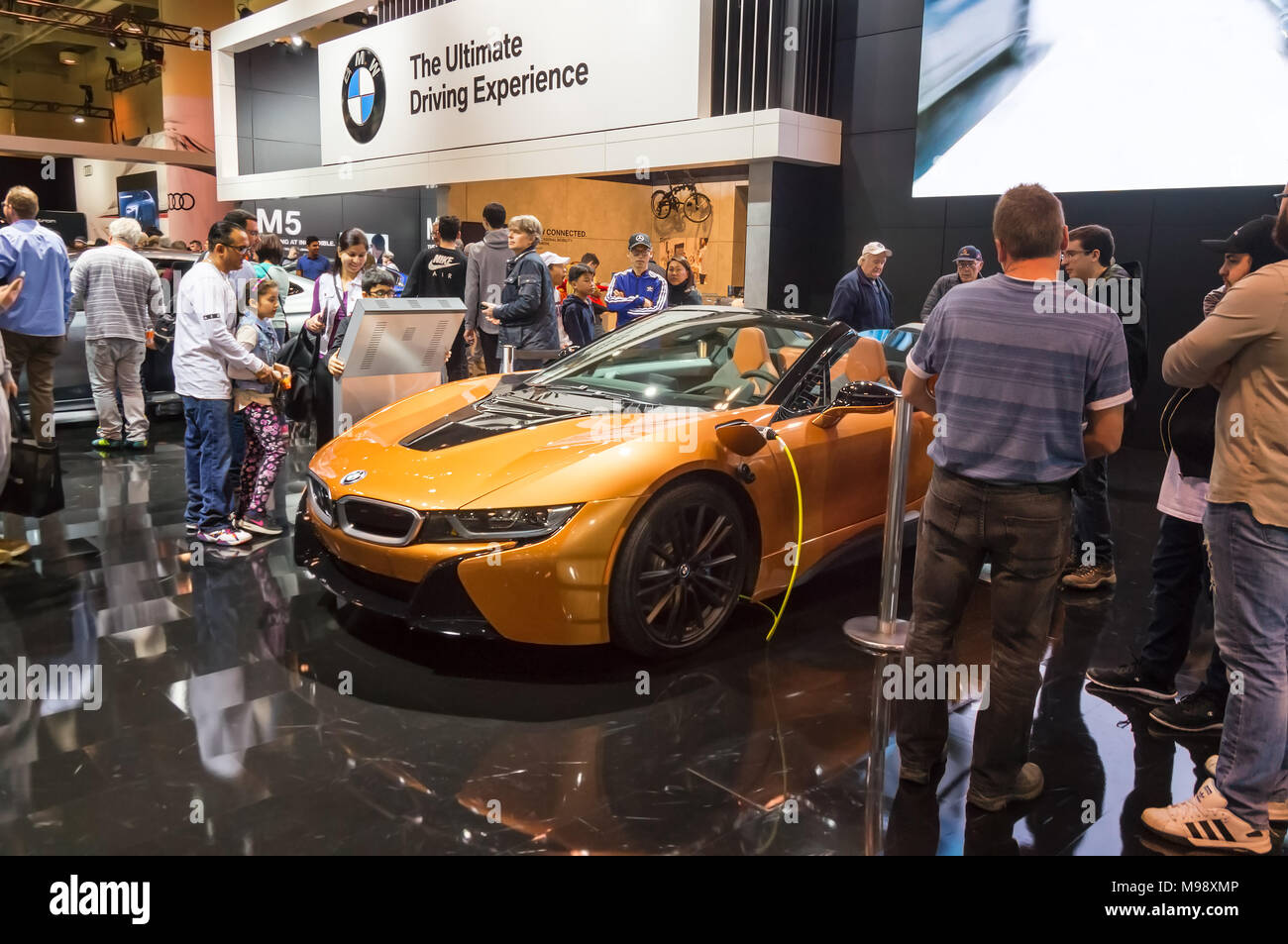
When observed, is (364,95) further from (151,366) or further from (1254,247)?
(1254,247)

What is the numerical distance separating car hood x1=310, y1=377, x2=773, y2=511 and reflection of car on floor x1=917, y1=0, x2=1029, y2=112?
6601 millimetres

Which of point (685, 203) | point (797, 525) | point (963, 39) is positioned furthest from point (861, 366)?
point (685, 203)

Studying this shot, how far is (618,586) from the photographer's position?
3.35m

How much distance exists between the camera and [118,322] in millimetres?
7043

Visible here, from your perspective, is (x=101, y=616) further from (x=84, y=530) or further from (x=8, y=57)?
(x=8, y=57)

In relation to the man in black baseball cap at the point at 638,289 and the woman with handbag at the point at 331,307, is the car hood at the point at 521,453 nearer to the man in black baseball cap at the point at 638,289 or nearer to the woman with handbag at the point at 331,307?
the woman with handbag at the point at 331,307

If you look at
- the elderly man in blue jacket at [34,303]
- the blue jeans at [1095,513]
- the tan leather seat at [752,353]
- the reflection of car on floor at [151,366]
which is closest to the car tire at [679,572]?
the tan leather seat at [752,353]

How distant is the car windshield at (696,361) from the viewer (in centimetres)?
409

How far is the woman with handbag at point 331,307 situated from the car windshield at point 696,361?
4.11ft

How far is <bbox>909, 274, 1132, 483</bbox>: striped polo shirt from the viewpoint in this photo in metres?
2.50

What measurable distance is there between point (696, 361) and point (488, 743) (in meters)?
2.00

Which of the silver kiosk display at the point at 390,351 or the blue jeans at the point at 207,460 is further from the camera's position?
the silver kiosk display at the point at 390,351

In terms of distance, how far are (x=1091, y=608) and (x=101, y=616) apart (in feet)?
14.4

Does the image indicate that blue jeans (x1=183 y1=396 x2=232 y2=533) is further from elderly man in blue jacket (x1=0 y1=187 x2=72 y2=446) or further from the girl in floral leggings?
elderly man in blue jacket (x1=0 y1=187 x2=72 y2=446)
